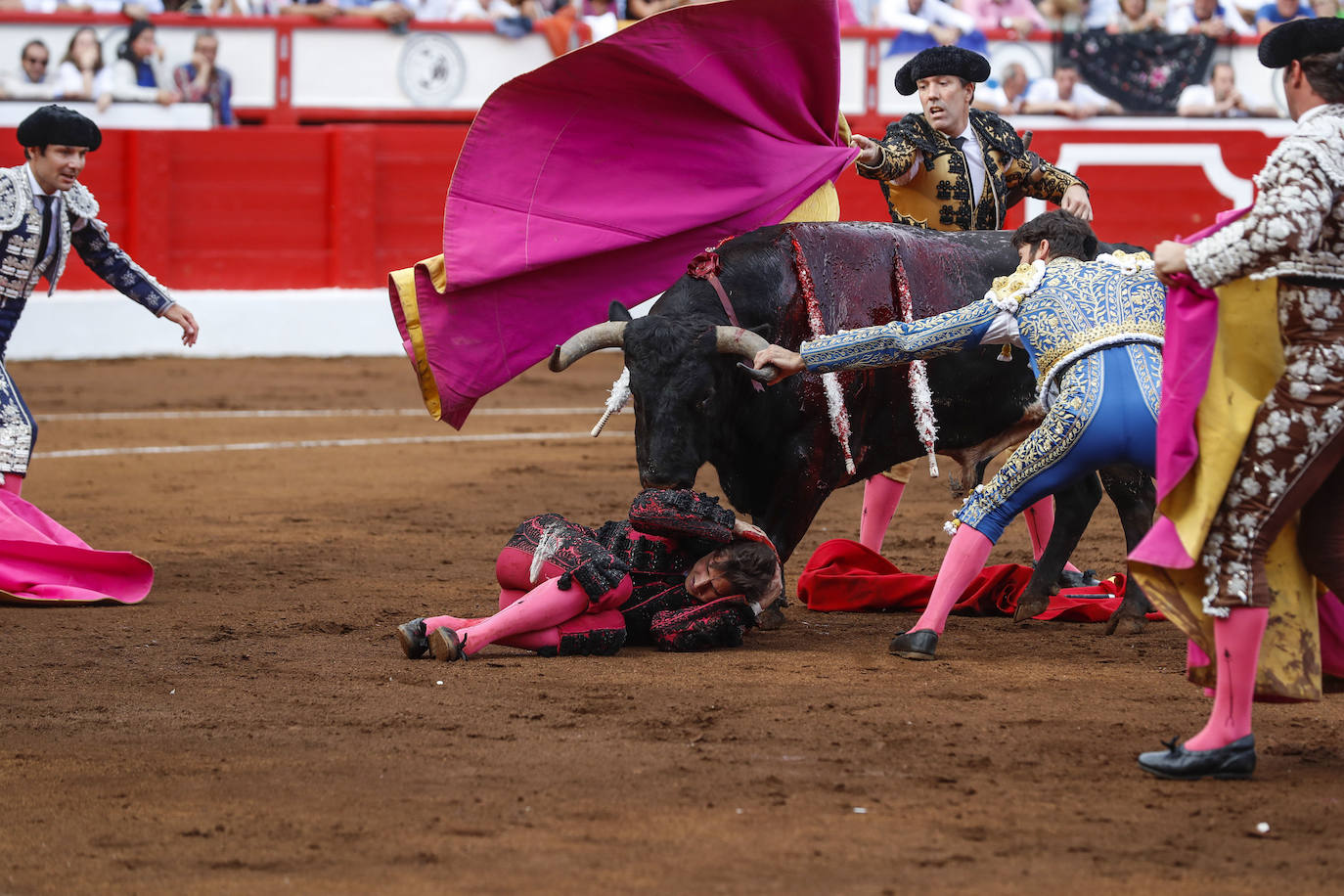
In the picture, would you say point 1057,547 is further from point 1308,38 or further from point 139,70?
point 139,70

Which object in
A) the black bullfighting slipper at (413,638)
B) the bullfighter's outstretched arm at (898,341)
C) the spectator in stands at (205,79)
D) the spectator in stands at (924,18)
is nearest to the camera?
the bullfighter's outstretched arm at (898,341)

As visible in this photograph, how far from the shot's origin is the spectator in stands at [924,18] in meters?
13.5

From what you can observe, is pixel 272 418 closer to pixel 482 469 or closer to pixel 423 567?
pixel 482 469

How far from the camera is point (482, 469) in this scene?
26.3 ft

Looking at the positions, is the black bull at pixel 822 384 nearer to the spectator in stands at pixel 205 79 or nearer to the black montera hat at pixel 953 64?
the black montera hat at pixel 953 64

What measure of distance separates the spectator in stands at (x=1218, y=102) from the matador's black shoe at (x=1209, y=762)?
11.0 metres

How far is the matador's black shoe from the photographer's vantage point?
Result: 3.14 meters

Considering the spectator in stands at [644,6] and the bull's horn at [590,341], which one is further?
the spectator in stands at [644,6]

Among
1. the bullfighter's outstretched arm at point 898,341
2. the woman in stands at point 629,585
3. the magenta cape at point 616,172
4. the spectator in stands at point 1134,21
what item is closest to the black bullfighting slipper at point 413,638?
the woman in stands at point 629,585

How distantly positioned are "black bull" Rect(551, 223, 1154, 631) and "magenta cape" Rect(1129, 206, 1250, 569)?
1.56 m

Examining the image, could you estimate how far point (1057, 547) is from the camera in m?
4.86

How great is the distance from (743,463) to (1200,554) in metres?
1.91

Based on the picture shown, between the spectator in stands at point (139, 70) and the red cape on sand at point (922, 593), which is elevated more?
the spectator in stands at point (139, 70)

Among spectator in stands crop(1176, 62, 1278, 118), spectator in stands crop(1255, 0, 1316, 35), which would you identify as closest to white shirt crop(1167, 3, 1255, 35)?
spectator in stands crop(1255, 0, 1316, 35)
